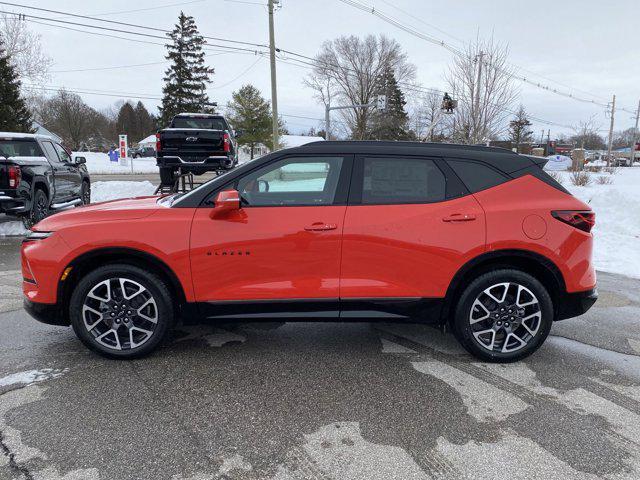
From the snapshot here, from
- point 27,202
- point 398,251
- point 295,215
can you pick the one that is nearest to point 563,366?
point 398,251

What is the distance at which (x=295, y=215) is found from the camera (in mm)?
3410

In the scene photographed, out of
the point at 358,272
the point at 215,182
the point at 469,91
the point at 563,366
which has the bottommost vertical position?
the point at 563,366

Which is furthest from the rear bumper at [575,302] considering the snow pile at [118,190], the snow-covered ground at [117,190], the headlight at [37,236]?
the snow pile at [118,190]

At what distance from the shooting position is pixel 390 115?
183 feet

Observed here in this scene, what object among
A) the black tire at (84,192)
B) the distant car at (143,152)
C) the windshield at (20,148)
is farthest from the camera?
the distant car at (143,152)

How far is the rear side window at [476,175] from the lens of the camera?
11.7 feet

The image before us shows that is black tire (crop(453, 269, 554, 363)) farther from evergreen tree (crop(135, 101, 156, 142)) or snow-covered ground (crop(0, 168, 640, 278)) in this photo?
evergreen tree (crop(135, 101, 156, 142))

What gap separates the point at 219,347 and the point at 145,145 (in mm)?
71574

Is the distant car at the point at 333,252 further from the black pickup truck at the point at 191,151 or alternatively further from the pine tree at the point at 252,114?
the pine tree at the point at 252,114

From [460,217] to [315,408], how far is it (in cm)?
179

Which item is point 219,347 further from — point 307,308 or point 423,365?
point 423,365

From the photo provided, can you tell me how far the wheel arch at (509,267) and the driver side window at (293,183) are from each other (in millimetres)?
1205

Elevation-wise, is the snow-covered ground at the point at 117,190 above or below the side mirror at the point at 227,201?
below

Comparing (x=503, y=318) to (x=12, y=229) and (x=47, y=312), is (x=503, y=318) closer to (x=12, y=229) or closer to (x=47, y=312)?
(x=47, y=312)
